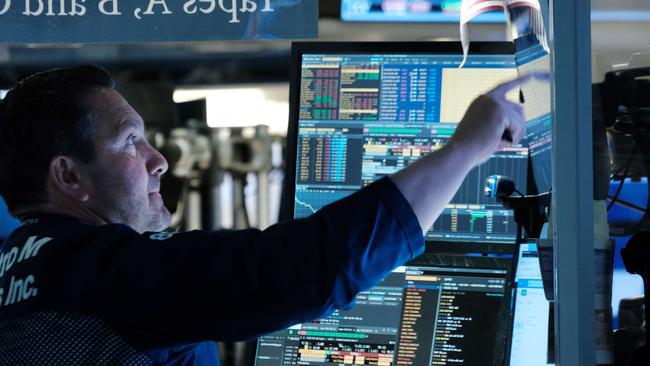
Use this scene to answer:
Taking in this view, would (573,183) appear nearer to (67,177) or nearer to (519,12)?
(519,12)

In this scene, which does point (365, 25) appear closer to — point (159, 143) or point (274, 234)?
point (274, 234)

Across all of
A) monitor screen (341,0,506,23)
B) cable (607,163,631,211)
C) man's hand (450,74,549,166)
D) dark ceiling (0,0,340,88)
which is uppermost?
dark ceiling (0,0,340,88)

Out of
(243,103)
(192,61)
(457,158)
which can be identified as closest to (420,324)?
(457,158)

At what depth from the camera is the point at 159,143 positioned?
5.90 metres

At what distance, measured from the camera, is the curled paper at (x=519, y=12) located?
161 centimetres

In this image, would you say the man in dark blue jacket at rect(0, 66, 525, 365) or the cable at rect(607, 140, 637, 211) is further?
the cable at rect(607, 140, 637, 211)

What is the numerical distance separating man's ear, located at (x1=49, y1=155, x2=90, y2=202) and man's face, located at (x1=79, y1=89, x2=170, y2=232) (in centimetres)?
2

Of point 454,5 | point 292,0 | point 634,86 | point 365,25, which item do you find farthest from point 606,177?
point 365,25

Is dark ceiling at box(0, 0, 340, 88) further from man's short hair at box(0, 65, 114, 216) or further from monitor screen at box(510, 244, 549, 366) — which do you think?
monitor screen at box(510, 244, 549, 366)

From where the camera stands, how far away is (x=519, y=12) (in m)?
1.68

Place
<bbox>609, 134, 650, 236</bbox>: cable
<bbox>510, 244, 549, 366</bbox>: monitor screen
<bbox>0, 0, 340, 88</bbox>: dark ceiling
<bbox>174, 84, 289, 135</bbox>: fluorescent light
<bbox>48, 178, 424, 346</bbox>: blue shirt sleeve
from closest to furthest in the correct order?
<bbox>48, 178, 424, 346</bbox>: blue shirt sleeve, <bbox>609, 134, 650, 236</bbox>: cable, <bbox>510, 244, 549, 366</bbox>: monitor screen, <bbox>0, 0, 340, 88</bbox>: dark ceiling, <bbox>174, 84, 289, 135</bbox>: fluorescent light

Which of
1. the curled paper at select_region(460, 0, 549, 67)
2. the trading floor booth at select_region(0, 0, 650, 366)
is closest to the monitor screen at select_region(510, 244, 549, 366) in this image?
the trading floor booth at select_region(0, 0, 650, 366)

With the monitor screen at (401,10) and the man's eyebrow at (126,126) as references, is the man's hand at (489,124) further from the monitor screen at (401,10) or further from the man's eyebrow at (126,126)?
the monitor screen at (401,10)

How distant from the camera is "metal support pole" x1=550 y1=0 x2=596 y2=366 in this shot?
1479 mm
